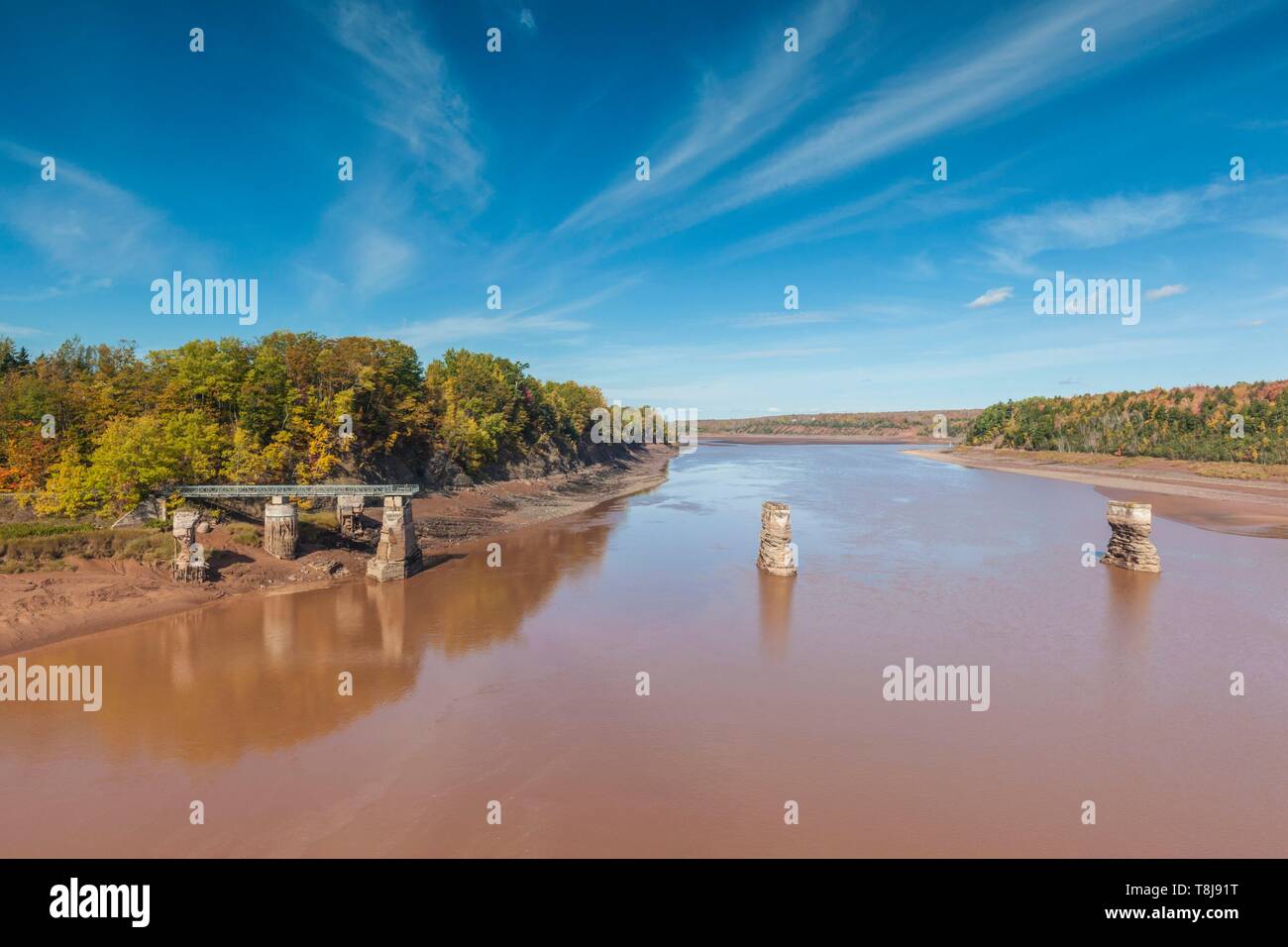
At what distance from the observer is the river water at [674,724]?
1192 cm

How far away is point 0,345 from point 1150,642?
8293cm

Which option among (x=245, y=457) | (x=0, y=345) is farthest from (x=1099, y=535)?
(x=0, y=345)

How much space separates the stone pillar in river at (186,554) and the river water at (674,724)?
2989 millimetres

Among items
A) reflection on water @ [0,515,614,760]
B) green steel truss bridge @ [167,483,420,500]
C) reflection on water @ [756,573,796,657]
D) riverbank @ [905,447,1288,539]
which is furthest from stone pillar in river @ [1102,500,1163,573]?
green steel truss bridge @ [167,483,420,500]

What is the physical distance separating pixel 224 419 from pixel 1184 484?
3912 inches

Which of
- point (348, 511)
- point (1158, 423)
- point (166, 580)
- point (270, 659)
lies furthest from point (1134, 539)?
point (1158, 423)

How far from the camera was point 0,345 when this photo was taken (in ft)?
170

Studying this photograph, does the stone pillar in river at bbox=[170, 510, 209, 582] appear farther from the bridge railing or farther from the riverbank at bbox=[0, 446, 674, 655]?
the bridge railing

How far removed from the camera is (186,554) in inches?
1067

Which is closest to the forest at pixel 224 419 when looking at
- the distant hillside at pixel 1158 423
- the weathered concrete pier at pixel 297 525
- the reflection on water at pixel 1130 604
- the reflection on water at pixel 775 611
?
the weathered concrete pier at pixel 297 525

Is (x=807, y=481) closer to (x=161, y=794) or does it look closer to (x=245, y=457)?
(x=245, y=457)

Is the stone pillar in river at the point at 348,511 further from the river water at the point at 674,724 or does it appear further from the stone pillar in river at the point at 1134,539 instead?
the stone pillar in river at the point at 1134,539

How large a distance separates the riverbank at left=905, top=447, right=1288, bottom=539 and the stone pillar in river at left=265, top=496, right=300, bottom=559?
63.5 meters

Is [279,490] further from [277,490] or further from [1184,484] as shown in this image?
[1184,484]
